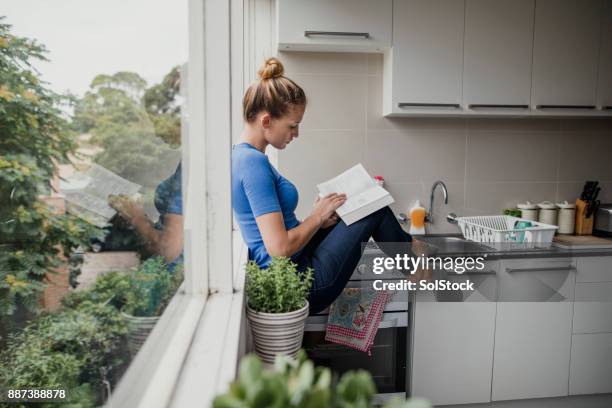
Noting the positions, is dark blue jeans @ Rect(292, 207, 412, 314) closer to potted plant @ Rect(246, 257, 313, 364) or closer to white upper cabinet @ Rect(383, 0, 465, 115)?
potted plant @ Rect(246, 257, 313, 364)

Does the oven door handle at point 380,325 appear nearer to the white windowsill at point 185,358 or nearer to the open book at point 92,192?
the white windowsill at point 185,358

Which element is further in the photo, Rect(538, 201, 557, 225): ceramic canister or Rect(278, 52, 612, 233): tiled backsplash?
Rect(538, 201, 557, 225): ceramic canister

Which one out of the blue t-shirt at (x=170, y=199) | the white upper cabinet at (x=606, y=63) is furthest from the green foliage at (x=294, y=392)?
the white upper cabinet at (x=606, y=63)

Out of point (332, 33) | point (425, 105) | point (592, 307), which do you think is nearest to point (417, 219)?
point (425, 105)

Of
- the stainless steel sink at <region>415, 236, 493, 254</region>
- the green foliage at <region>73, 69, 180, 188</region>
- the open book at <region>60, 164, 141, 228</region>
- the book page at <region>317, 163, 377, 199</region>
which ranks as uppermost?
the green foliage at <region>73, 69, 180, 188</region>

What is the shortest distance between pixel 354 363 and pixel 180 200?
1.30 m

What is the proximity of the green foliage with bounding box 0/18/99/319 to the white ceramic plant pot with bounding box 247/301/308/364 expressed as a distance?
0.76m

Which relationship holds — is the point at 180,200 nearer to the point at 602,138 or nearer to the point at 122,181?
the point at 122,181

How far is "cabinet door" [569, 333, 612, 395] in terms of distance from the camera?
219cm

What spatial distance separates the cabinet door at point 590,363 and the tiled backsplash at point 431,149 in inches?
33.2

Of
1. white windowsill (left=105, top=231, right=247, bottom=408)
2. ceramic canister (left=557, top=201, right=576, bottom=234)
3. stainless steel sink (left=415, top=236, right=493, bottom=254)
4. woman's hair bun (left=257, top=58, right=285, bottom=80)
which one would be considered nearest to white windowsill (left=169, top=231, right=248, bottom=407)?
white windowsill (left=105, top=231, right=247, bottom=408)

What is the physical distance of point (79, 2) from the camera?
42cm

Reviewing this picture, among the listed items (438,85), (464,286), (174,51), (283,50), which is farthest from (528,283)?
(174,51)

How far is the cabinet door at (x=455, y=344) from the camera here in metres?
2.04
